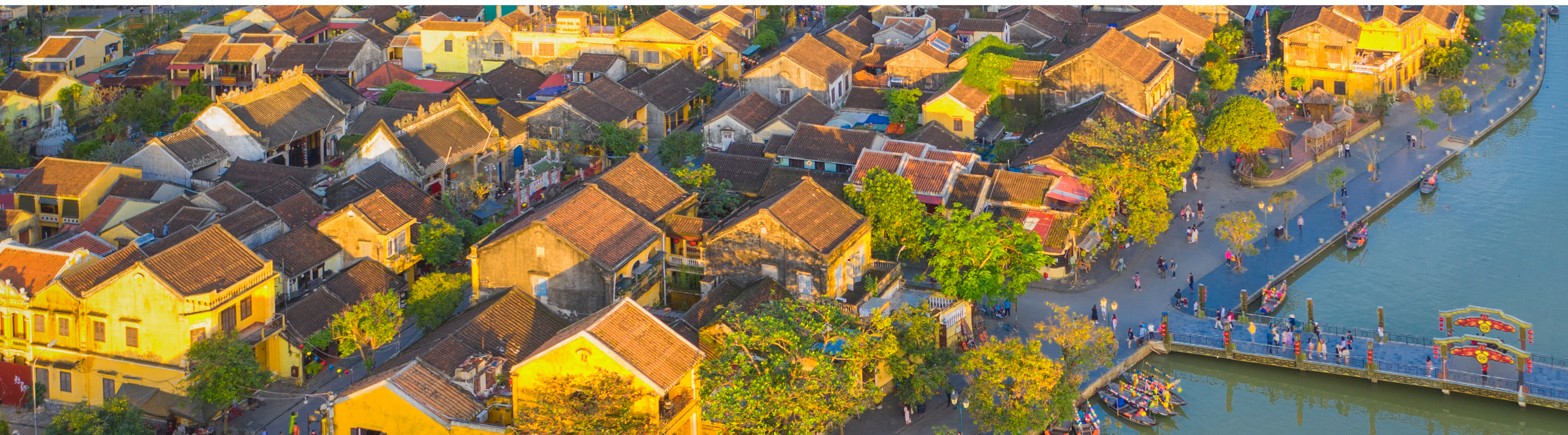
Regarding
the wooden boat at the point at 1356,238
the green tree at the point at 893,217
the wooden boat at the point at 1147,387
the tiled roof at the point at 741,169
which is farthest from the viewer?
the wooden boat at the point at 1356,238

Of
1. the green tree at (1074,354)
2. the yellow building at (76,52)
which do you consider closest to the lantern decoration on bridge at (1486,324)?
the green tree at (1074,354)

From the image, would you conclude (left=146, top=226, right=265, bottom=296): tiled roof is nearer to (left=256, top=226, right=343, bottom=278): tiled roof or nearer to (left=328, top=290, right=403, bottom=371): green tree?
(left=328, top=290, right=403, bottom=371): green tree

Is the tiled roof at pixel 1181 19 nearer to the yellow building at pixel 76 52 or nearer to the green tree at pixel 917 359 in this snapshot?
the green tree at pixel 917 359

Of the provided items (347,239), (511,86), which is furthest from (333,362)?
(511,86)

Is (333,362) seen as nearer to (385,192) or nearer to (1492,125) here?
(385,192)

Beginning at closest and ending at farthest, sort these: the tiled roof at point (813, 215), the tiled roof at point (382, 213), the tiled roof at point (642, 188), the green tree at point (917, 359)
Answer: the green tree at point (917, 359) → the tiled roof at point (813, 215) → the tiled roof at point (642, 188) → the tiled roof at point (382, 213)

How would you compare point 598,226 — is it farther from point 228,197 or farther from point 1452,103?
point 1452,103
